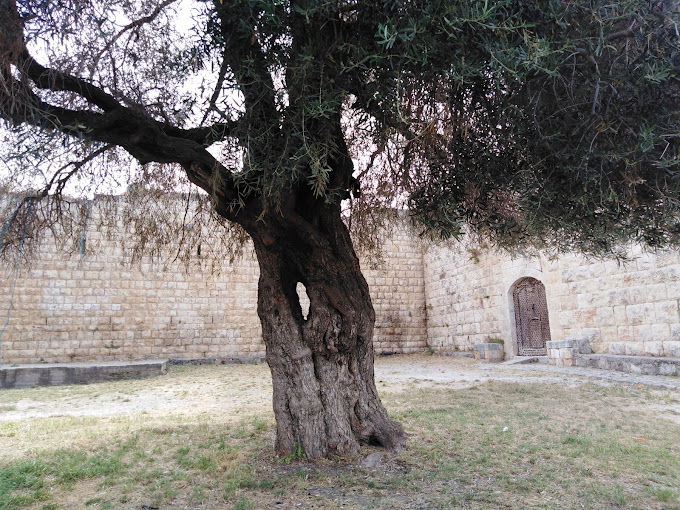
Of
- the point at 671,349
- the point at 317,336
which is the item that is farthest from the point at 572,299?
the point at 317,336

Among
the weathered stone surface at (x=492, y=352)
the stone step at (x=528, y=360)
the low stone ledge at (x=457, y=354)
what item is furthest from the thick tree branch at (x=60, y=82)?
the low stone ledge at (x=457, y=354)

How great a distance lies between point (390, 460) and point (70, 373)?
9053mm

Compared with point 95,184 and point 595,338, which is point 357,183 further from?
point 595,338

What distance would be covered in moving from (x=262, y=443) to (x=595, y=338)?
790 cm

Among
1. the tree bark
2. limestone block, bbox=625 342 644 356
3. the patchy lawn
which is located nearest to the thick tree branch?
the tree bark

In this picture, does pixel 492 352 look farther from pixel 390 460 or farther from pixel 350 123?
pixel 350 123

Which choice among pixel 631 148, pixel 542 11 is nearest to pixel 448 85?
pixel 542 11

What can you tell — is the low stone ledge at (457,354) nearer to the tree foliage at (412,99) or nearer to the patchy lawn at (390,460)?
the patchy lawn at (390,460)

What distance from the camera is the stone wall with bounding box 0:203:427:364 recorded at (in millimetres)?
11883

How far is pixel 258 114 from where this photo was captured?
10.3ft

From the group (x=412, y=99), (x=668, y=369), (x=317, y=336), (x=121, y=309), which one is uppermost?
(x=412, y=99)

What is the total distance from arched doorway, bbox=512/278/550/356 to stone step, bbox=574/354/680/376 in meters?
2.68

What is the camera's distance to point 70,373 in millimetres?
10344

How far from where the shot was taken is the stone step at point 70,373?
994cm
